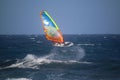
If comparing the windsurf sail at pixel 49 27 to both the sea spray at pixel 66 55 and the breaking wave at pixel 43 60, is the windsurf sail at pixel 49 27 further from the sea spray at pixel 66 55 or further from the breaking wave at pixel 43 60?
the sea spray at pixel 66 55

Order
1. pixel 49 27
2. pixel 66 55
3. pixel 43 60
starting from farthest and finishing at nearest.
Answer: pixel 66 55, pixel 43 60, pixel 49 27

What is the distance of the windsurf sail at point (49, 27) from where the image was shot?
30.8 meters

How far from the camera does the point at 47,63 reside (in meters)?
45.6

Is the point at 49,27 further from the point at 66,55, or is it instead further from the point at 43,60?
the point at 66,55

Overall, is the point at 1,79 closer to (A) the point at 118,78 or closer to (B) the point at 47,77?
(B) the point at 47,77

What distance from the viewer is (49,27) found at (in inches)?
1265

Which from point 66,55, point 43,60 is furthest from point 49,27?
point 66,55

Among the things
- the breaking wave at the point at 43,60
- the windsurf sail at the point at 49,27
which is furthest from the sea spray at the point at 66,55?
the windsurf sail at the point at 49,27

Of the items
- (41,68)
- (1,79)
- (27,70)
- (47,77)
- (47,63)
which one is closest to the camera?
(1,79)

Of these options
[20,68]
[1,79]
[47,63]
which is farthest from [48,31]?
[47,63]

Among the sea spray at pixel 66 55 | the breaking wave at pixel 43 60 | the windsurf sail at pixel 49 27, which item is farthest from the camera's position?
the sea spray at pixel 66 55

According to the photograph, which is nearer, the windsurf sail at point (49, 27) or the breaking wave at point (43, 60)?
the windsurf sail at point (49, 27)

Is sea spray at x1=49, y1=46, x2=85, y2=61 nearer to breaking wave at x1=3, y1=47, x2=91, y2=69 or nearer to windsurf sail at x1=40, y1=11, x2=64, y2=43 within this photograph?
breaking wave at x1=3, y1=47, x2=91, y2=69

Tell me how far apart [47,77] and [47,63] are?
12128 mm
